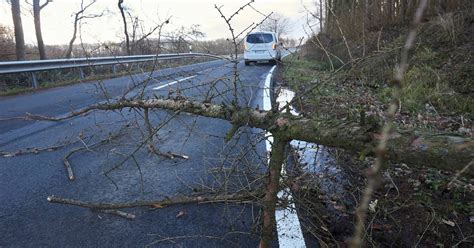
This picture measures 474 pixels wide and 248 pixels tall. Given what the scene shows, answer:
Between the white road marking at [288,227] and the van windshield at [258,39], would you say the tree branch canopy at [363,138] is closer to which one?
the white road marking at [288,227]

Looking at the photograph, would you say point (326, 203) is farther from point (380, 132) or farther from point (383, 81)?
point (383, 81)

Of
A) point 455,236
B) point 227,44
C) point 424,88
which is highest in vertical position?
point 227,44

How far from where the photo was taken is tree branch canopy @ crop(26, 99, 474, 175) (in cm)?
152

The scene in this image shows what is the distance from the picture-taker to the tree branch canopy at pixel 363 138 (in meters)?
1.52

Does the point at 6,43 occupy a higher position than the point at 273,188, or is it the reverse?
the point at 6,43

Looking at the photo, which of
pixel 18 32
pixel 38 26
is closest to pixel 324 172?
pixel 18 32

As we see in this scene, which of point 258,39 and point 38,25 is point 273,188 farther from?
point 38,25

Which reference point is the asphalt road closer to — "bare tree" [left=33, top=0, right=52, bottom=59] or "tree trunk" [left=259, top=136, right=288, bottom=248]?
"tree trunk" [left=259, top=136, right=288, bottom=248]

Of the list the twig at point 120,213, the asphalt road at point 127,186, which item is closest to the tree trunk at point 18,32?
the asphalt road at point 127,186

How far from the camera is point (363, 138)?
178 centimetres

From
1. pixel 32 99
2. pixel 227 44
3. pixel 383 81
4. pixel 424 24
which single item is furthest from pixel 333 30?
pixel 227 44

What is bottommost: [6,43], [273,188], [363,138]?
[273,188]

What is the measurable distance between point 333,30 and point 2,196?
53.9 ft

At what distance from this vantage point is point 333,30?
17266 millimetres
